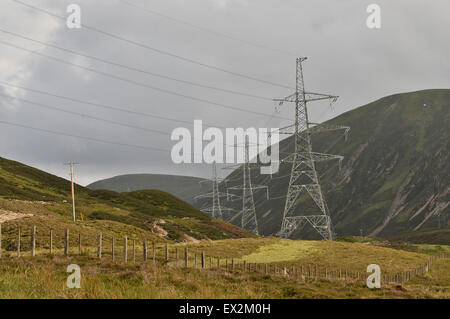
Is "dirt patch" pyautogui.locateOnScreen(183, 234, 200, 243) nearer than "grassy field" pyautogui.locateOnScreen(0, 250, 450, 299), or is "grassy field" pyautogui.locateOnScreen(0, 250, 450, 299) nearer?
"grassy field" pyautogui.locateOnScreen(0, 250, 450, 299)

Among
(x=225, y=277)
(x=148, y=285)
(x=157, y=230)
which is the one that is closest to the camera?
(x=148, y=285)

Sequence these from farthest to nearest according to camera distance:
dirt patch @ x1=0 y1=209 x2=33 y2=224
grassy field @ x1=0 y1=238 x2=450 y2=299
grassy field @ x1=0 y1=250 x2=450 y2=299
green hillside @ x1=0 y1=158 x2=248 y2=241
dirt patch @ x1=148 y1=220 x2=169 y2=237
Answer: dirt patch @ x1=148 y1=220 x2=169 y2=237
green hillside @ x1=0 y1=158 x2=248 y2=241
dirt patch @ x1=0 y1=209 x2=33 y2=224
grassy field @ x1=0 y1=238 x2=450 y2=299
grassy field @ x1=0 y1=250 x2=450 y2=299

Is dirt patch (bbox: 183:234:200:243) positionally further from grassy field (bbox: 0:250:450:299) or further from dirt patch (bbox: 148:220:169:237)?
grassy field (bbox: 0:250:450:299)

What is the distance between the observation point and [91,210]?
326 ft

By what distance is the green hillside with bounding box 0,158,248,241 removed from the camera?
2928 inches

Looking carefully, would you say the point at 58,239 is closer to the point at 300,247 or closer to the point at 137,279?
the point at 300,247

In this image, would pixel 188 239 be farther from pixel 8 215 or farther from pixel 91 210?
pixel 8 215

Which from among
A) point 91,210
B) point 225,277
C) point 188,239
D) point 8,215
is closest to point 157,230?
point 188,239

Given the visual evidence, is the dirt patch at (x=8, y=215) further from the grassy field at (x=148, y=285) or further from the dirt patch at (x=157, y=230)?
the grassy field at (x=148, y=285)

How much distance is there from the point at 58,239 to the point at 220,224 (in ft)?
222

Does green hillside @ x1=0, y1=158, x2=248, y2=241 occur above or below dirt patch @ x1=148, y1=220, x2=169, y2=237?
above

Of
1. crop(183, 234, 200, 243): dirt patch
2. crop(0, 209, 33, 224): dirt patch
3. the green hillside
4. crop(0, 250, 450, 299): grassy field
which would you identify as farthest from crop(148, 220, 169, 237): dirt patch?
crop(0, 250, 450, 299): grassy field

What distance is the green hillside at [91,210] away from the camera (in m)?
74.4
